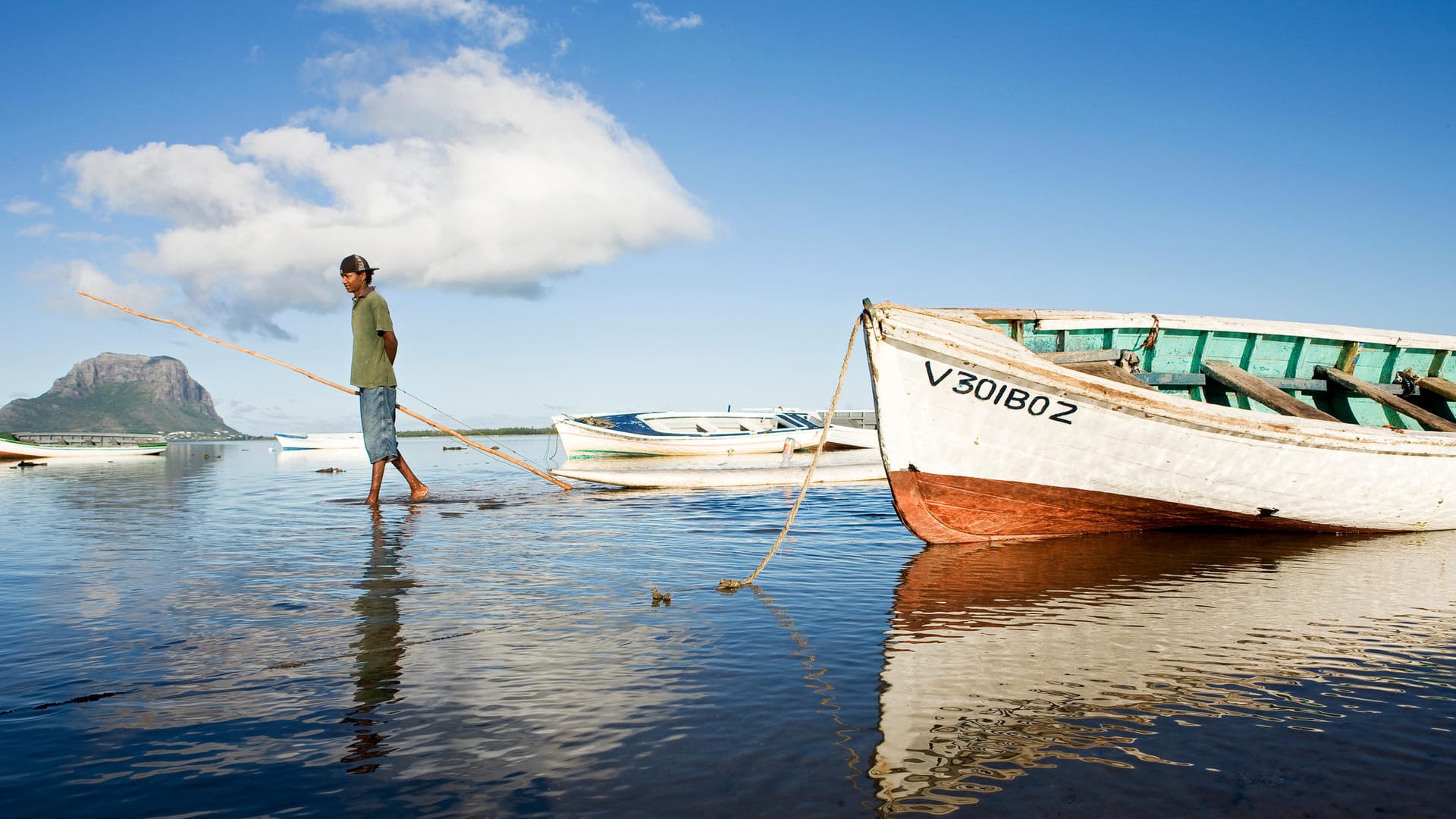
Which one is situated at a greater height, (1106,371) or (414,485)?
(1106,371)

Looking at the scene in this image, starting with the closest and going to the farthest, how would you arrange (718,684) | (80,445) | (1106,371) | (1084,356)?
Answer: (718,684)
(1106,371)
(1084,356)
(80,445)

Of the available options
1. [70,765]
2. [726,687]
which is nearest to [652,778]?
[726,687]

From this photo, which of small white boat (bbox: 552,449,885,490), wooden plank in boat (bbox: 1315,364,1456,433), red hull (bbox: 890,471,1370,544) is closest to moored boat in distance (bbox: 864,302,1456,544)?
red hull (bbox: 890,471,1370,544)

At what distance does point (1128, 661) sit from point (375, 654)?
344 centimetres

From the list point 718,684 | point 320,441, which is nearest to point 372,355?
point 718,684

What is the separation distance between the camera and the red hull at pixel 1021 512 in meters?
7.69

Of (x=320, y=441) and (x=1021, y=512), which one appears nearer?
(x=1021, y=512)

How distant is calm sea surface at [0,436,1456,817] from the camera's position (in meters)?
2.33

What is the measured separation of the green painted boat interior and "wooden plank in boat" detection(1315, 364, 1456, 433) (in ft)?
A: 0.55

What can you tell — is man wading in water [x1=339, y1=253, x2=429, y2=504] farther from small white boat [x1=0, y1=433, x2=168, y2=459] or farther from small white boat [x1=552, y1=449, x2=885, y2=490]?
small white boat [x1=0, y1=433, x2=168, y2=459]

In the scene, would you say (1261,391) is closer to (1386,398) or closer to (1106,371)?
(1386,398)

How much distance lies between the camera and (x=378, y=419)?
396 inches

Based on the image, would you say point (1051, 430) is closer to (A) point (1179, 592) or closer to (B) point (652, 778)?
(A) point (1179, 592)

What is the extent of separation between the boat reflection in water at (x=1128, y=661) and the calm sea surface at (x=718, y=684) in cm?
2
